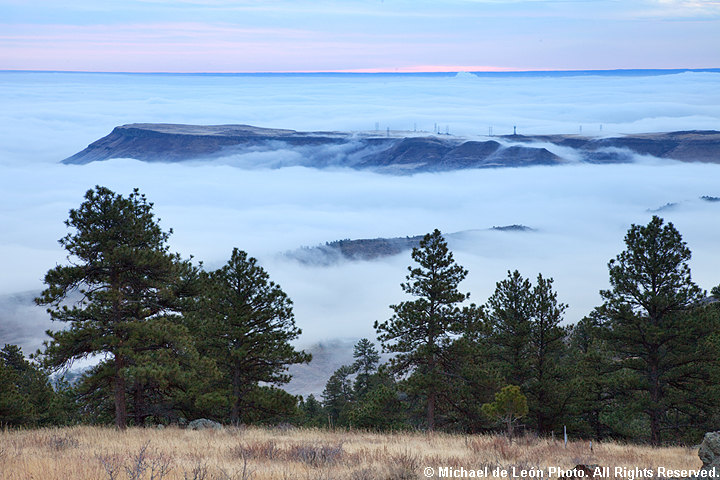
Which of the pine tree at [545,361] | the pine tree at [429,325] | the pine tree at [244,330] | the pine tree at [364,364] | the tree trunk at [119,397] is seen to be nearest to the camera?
the tree trunk at [119,397]

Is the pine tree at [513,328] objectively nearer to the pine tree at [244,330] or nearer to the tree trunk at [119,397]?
the pine tree at [244,330]

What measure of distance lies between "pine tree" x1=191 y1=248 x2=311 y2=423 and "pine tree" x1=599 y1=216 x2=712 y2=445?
579 inches

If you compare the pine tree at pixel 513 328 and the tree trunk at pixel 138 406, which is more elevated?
the pine tree at pixel 513 328

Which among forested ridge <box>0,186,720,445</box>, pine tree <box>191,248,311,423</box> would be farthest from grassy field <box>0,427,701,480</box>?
pine tree <box>191,248,311,423</box>

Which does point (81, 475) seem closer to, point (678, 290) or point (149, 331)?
point (149, 331)

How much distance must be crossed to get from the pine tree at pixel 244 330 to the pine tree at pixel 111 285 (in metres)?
6.85

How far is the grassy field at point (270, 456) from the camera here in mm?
10484

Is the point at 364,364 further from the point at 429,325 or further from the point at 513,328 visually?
the point at 429,325

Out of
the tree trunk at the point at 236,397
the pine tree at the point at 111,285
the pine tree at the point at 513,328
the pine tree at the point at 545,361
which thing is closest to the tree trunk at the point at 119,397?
the pine tree at the point at 111,285

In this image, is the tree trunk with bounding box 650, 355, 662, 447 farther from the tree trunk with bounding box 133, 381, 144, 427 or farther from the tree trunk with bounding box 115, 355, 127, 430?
the tree trunk with bounding box 115, 355, 127, 430

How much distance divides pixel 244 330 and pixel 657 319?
18.7 metres

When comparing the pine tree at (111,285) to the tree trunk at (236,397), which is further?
the tree trunk at (236,397)

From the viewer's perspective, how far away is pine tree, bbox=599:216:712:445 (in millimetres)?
29562

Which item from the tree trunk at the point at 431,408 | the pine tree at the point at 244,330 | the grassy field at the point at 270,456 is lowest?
the tree trunk at the point at 431,408
